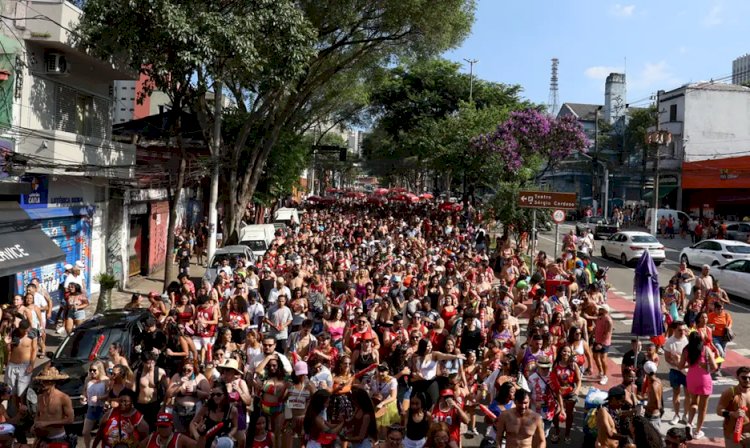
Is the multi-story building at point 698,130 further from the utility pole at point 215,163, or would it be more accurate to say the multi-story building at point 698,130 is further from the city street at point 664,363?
the utility pole at point 215,163

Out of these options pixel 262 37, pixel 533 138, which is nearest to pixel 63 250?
pixel 262 37

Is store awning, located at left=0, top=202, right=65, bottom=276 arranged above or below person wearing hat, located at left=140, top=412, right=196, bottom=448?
above

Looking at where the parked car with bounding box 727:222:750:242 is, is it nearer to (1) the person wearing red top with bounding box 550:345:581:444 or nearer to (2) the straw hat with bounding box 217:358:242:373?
(1) the person wearing red top with bounding box 550:345:581:444

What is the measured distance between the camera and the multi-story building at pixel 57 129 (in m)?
15.2

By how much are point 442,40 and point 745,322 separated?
42.6 feet

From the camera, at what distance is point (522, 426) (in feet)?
23.6

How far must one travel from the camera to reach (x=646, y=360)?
936cm

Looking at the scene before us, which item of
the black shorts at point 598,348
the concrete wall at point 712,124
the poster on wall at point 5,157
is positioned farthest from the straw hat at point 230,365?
the concrete wall at point 712,124

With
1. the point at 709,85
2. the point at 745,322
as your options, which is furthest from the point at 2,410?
the point at 709,85

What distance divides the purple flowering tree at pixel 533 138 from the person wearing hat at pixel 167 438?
2580 cm

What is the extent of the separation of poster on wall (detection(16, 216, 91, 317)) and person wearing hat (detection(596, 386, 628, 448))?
12.5 m

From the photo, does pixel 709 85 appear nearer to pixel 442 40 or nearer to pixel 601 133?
pixel 601 133

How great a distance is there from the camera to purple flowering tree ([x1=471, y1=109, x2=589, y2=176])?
3173cm

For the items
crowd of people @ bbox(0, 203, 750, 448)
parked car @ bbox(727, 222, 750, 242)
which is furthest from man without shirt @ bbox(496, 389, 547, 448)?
parked car @ bbox(727, 222, 750, 242)
